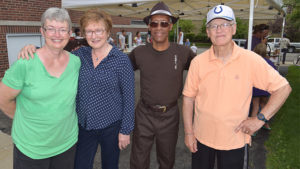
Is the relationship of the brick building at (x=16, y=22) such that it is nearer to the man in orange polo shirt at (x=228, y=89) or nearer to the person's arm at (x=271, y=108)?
the man in orange polo shirt at (x=228, y=89)

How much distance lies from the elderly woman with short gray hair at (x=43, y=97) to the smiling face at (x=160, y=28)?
1.00m

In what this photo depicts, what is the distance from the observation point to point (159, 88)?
7.91 feet

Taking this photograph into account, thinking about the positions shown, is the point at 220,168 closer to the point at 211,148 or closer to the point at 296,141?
the point at 211,148

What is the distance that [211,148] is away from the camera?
6.75 ft

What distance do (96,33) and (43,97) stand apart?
0.73m

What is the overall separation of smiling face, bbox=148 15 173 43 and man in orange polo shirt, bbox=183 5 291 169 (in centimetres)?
57

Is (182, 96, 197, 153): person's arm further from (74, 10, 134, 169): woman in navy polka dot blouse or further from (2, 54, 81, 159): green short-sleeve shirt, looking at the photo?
(2, 54, 81, 159): green short-sleeve shirt

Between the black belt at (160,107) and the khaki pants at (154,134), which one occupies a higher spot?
the black belt at (160,107)

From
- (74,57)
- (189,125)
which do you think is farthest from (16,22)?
(189,125)

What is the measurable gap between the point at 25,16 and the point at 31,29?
545 mm

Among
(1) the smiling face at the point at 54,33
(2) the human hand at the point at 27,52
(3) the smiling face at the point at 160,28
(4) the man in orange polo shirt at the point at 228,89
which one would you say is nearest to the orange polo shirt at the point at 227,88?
(4) the man in orange polo shirt at the point at 228,89

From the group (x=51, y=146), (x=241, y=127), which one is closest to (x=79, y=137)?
(x=51, y=146)

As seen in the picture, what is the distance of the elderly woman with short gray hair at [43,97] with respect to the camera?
1.61 m

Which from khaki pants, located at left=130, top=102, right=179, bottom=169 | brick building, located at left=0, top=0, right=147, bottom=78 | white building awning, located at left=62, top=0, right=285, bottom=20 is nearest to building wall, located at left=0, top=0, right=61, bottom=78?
brick building, located at left=0, top=0, right=147, bottom=78
